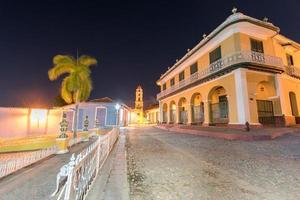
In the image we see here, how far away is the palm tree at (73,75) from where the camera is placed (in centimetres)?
1344

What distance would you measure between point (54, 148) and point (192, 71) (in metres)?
14.7

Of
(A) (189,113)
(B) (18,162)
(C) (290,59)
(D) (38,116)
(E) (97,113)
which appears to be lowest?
(B) (18,162)

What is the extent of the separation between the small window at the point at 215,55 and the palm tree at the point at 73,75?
35.7 feet

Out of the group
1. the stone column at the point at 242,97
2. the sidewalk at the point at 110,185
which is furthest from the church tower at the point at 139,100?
the sidewalk at the point at 110,185

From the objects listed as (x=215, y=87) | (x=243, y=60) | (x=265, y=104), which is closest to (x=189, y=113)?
(x=215, y=87)

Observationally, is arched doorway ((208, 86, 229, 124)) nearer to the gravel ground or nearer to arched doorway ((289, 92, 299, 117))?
arched doorway ((289, 92, 299, 117))

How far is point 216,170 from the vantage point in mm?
3908

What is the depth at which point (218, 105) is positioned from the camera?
47.5 feet

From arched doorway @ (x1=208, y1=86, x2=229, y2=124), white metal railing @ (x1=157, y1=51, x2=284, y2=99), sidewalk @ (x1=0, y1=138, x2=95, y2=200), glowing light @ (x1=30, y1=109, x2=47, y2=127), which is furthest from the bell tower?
sidewalk @ (x1=0, y1=138, x2=95, y2=200)

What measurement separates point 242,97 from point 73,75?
13169 mm

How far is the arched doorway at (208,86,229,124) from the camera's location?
1386 centimetres

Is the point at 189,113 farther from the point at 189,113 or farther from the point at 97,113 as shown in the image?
the point at 97,113

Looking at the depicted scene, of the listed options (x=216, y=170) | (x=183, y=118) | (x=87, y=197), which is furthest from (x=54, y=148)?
(x=183, y=118)

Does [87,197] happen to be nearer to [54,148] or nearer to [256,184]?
[256,184]
